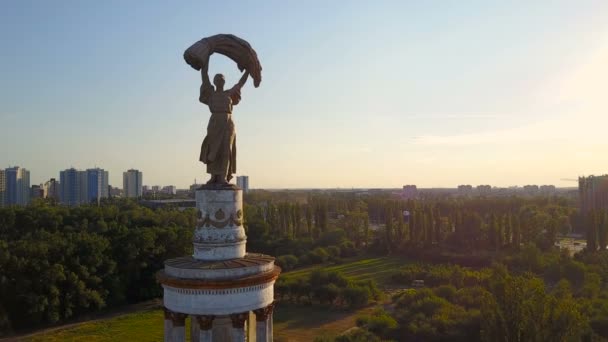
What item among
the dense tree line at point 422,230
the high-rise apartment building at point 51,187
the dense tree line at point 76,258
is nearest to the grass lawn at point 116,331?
the dense tree line at point 76,258

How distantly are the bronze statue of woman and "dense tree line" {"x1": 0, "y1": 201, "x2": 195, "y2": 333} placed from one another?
2819 centimetres

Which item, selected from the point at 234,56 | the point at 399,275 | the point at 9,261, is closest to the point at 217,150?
the point at 234,56

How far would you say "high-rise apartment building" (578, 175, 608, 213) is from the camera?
270 feet

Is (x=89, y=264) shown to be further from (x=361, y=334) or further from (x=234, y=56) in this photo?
(x=234, y=56)

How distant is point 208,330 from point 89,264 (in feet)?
100

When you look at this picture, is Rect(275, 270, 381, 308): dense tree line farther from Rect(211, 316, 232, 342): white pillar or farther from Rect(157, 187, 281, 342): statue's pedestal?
Rect(157, 187, 281, 342): statue's pedestal

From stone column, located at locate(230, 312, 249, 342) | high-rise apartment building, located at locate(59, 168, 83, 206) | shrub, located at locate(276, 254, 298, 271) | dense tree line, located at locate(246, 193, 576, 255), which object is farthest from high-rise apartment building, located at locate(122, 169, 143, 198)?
stone column, located at locate(230, 312, 249, 342)

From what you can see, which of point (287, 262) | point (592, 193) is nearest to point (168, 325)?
point (287, 262)

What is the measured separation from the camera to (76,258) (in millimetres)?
33000

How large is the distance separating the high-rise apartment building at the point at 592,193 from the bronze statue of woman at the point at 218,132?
89097mm

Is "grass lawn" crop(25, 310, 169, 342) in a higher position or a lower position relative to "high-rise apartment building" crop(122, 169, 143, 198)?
lower

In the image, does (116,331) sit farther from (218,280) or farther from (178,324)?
(218,280)

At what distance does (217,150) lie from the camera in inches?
290

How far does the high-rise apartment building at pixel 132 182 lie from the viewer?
461 feet
